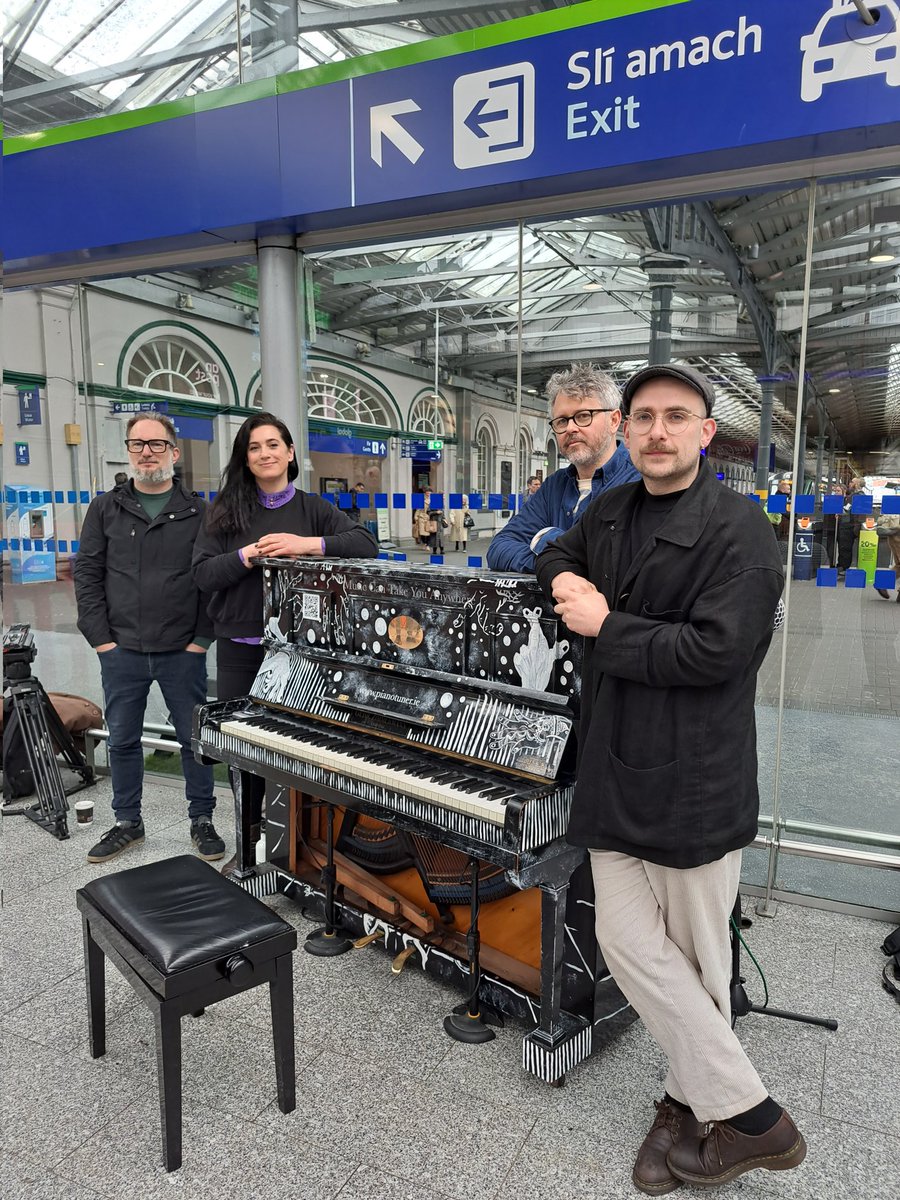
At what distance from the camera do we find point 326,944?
271 cm

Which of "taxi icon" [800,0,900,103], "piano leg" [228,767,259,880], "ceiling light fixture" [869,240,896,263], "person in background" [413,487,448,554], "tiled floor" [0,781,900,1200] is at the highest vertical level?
"taxi icon" [800,0,900,103]

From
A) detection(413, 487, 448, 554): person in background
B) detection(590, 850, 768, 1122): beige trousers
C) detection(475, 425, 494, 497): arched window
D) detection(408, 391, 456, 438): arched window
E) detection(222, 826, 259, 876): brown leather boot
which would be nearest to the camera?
detection(590, 850, 768, 1122): beige trousers

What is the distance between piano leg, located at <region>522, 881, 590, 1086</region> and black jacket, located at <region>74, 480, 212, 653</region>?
6.53 feet

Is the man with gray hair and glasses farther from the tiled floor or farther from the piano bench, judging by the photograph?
the tiled floor

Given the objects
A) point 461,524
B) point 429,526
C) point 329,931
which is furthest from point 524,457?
point 329,931

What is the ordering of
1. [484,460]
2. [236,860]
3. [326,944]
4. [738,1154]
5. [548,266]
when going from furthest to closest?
[484,460], [548,266], [236,860], [326,944], [738,1154]

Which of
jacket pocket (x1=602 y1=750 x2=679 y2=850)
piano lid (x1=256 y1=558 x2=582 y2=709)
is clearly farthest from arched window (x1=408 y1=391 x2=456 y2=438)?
jacket pocket (x1=602 y1=750 x2=679 y2=850)

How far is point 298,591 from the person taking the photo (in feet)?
9.04

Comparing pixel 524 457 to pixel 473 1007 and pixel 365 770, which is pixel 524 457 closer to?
pixel 365 770

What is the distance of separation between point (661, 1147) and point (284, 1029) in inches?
35.5

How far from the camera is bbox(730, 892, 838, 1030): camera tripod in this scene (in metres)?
2.18

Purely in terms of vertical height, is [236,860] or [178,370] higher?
[178,370]

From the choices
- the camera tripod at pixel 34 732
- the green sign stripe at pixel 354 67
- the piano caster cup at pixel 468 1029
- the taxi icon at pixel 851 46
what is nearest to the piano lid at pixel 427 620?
the piano caster cup at pixel 468 1029

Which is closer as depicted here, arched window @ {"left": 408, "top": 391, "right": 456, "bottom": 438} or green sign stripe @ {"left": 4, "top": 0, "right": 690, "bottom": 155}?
green sign stripe @ {"left": 4, "top": 0, "right": 690, "bottom": 155}
